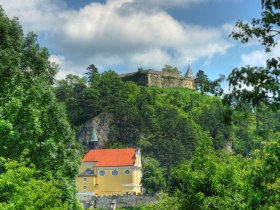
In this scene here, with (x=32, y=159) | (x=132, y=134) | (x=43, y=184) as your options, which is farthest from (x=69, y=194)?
(x=132, y=134)

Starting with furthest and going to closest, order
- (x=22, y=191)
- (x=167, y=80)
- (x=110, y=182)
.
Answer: (x=167, y=80) < (x=110, y=182) < (x=22, y=191)

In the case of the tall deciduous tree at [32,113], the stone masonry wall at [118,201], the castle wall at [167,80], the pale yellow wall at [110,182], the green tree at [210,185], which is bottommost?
the stone masonry wall at [118,201]

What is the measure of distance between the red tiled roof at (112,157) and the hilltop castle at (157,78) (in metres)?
56.1

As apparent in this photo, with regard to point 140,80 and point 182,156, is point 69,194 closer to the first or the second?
point 182,156

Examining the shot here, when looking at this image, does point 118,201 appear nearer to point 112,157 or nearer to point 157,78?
point 112,157

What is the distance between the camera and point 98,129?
12356cm

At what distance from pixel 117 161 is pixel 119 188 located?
5.85m

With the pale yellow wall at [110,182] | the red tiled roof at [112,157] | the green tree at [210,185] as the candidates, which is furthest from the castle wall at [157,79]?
the green tree at [210,185]

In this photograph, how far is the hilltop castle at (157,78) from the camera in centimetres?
15550

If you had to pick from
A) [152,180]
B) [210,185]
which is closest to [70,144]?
[210,185]

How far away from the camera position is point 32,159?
22688 millimetres

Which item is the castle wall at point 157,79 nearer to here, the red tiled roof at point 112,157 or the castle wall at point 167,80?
the castle wall at point 167,80

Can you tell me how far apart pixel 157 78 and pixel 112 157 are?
6254 centimetres

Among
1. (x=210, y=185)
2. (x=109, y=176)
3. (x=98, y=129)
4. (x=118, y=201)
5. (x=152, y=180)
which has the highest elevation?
(x=98, y=129)
